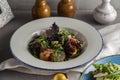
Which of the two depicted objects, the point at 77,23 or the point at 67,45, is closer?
the point at 67,45

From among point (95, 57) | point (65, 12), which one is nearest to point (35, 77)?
point (95, 57)

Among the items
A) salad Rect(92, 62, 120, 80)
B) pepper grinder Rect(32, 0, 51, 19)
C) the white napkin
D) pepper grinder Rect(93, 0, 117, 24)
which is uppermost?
pepper grinder Rect(32, 0, 51, 19)

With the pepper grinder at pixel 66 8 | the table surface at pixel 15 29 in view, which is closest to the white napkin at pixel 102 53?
the table surface at pixel 15 29

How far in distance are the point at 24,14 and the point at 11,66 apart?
0.34 m

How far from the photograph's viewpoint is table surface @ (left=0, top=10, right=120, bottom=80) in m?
0.92

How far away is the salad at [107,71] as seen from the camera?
32.4 inches

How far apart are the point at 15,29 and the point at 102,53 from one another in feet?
1.14

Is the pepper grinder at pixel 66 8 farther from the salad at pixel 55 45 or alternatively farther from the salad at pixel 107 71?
the salad at pixel 107 71

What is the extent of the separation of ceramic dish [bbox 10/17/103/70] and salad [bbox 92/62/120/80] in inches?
2.7

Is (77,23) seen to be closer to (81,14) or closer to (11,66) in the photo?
(81,14)

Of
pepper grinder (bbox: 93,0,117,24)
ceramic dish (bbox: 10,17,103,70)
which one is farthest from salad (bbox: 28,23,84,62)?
pepper grinder (bbox: 93,0,117,24)

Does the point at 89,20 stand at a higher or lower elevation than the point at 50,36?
higher

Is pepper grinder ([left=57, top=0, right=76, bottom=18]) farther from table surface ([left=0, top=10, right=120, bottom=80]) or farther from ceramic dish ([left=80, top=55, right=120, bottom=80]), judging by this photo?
ceramic dish ([left=80, top=55, right=120, bottom=80])

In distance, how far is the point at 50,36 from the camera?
1022 mm
